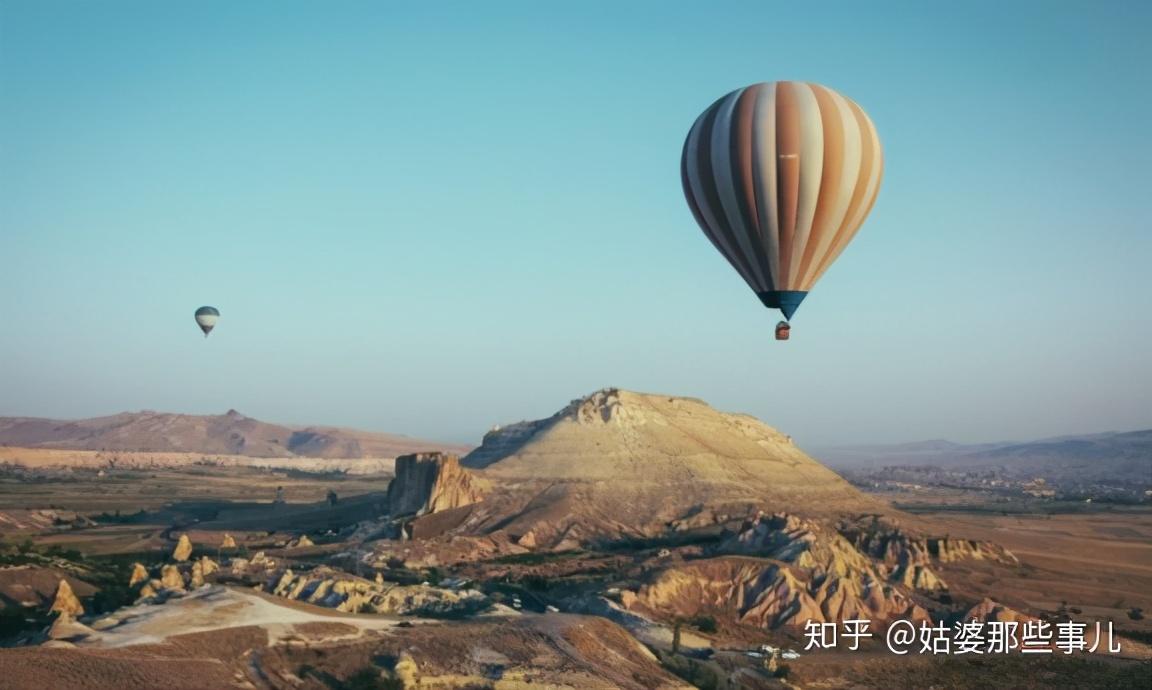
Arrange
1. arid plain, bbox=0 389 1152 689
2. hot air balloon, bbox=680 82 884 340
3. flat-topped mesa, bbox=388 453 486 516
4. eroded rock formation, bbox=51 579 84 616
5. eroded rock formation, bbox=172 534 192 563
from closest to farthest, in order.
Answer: arid plain, bbox=0 389 1152 689 → eroded rock formation, bbox=51 579 84 616 → hot air balloon, bbox=680 82 884 340 → eroded rock formation, bbox=172 534 192 563 → flat-topped mesa, bbox=388 453 486 516

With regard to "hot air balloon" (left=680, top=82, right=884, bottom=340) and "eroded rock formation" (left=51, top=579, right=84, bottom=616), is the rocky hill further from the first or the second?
"hot air balloon" (left=680, top=82, right=884, bottom=340)

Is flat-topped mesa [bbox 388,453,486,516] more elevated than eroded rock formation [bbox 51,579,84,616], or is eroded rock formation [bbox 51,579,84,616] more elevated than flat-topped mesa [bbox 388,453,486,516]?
flat-topped mesa [bbox 388,453,486,516]

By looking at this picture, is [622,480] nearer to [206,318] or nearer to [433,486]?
[433,486]

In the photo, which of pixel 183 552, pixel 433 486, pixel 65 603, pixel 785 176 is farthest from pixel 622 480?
pixel 65 603

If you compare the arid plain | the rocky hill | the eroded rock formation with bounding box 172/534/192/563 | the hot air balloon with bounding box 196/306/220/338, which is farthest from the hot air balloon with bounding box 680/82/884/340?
the hot air balloon with bounding box 196/306/220/338

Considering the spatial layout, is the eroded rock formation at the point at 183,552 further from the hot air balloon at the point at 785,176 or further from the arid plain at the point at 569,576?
the hot air balloon at the point at 785,176

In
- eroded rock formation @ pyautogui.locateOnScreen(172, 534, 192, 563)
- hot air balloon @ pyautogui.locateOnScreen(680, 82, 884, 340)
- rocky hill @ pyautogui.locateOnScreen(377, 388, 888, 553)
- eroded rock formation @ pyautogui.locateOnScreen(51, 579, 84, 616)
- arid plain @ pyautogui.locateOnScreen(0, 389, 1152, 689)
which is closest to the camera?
arid plain @ pyautogui.locateOnScreen(0, 389, 1152, 689)
